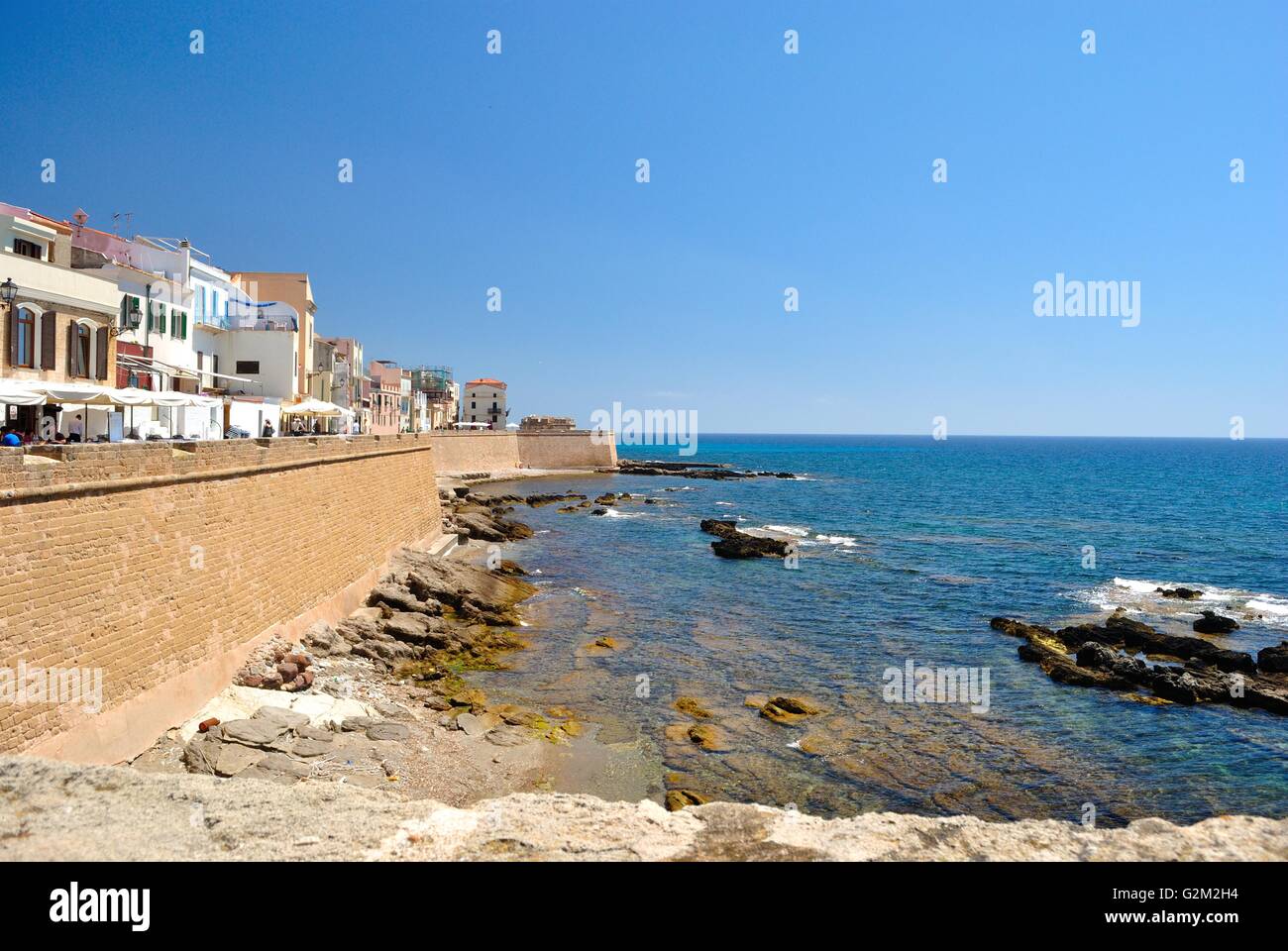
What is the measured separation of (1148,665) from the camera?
19.5 metres

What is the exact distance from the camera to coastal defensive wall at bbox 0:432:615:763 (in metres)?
9.05

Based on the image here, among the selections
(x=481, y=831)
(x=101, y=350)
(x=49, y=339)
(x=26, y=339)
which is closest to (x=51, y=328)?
(x=49, y=339)

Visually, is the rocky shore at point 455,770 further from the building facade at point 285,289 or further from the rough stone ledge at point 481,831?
the building facade at point 285,289

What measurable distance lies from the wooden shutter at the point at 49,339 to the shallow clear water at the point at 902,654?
11657 millimetres

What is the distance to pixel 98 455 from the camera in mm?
10406

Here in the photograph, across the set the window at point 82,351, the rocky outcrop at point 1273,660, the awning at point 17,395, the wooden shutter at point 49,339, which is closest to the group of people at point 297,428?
the window at point 82,351

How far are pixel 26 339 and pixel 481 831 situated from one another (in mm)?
16420

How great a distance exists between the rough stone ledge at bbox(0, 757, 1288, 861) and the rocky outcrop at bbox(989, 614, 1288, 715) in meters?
12.4

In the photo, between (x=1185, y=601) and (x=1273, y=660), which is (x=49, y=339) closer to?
(x=1273, y=660)

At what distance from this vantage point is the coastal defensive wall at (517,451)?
6938 centimetres

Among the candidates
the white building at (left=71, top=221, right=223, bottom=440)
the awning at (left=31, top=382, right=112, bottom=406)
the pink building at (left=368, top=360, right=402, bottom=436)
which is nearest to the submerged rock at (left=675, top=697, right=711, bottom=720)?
the awning at (left=31, top=382, right=112, bottom=406)

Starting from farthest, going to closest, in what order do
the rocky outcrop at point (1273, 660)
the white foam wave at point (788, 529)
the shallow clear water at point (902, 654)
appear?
the white foam wave at point (788, 529) → the rocky outcrop at point (1273, 660) → the shallow clear water at point (902, 654)
